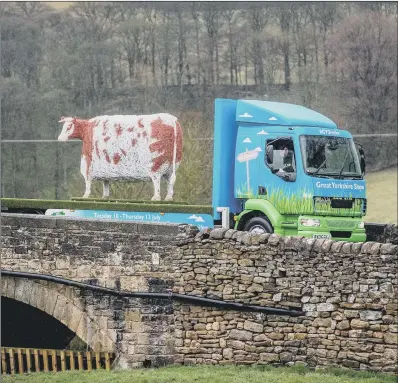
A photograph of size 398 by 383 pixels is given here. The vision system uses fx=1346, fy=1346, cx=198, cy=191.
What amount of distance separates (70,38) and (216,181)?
22.7 m

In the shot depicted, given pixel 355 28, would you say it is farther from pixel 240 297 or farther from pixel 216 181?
pixel 240 297

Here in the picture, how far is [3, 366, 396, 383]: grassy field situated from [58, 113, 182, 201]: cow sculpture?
594 centimetres

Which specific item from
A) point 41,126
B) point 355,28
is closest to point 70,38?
point 41,126

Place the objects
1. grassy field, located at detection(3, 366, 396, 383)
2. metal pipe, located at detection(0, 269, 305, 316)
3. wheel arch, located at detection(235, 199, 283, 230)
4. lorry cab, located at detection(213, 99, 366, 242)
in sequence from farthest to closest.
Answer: wheel arch, located at detection(235, 199, 283, 230) → lorry cab, located at detection(213, 99, 366, 242) → metal pipe, located at detection(0, 269, 305, 316) → grassy field, located at detection(3, 366, 396, 383)

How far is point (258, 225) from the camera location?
73.5 ft

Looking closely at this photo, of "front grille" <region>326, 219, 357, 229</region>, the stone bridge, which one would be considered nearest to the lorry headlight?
"front grille" <region>326, 219, 357, 229</region>

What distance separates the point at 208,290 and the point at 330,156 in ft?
14.5

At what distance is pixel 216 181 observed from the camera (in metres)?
23.3

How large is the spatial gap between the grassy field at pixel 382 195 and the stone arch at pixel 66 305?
28.1 meters

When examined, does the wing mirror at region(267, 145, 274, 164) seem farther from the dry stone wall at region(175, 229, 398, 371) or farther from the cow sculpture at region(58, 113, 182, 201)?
the dry stone wall at region(175, 229, 398, 371)

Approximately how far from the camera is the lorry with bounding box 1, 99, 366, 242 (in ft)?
71.7

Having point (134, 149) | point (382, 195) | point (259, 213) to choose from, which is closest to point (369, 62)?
point (382, 195)

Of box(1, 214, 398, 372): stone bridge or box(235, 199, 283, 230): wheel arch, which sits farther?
box(235, 199, 283, 230): wheel arch

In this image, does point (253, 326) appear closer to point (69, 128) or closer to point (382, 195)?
point (69, 128)
